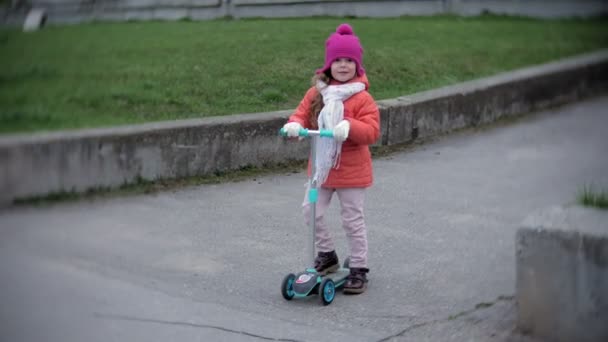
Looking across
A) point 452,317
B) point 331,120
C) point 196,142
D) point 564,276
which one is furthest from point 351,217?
point 196,142

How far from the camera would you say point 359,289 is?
5.04 meters

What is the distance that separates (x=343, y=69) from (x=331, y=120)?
30 centimetres

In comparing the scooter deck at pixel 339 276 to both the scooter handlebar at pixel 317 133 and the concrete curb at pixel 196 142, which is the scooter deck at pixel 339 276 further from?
the concrete curb at pixel 196 142

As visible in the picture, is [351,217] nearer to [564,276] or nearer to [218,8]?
[564,276]

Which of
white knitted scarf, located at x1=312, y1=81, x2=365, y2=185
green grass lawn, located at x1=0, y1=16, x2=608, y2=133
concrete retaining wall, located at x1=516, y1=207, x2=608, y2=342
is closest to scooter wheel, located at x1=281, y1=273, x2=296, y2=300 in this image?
white knitted scarf, located at x1=312, y1=81, x2=365, y2=185

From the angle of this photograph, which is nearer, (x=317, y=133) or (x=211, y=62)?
(x=317, y=133)

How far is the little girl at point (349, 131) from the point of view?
4.88 meters

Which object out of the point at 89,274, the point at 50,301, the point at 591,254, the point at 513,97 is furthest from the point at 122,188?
the point at 513,97

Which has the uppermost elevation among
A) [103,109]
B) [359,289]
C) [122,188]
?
[103,109]

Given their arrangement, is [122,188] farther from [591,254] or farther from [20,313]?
[591,254]

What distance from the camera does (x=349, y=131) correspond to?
15.6ft

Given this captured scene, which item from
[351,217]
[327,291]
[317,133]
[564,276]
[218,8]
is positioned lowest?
[327,291]

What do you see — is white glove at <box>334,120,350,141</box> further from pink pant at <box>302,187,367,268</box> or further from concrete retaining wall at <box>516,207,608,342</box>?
concrete retaining wall at <box>516,207,608,342</box>

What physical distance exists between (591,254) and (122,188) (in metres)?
3.64
